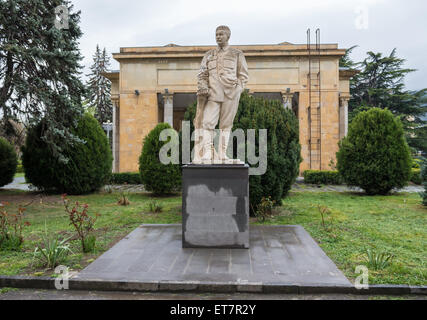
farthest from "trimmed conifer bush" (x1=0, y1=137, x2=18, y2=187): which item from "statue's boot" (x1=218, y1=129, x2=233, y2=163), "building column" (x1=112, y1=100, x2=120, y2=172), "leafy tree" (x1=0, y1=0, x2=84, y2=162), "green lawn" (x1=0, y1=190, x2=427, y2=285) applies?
"statue's boot" (x1=218, y1=129, x2=233, y2=163)

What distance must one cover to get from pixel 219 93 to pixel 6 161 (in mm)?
13964

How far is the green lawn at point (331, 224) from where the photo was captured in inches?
190

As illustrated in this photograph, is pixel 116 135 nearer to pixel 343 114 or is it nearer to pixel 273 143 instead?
pixel 343 114

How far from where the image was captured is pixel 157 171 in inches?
526

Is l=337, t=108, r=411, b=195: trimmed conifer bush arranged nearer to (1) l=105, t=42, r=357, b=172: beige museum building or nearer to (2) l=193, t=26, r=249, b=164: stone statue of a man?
(1) l=105, t=42, r=357, b=172: beige museum building

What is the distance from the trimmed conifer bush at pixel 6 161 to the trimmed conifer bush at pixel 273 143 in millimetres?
12667

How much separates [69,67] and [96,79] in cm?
3127

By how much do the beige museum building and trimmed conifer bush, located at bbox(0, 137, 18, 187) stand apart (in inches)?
305

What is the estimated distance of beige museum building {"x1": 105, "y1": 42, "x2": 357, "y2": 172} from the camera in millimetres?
21641

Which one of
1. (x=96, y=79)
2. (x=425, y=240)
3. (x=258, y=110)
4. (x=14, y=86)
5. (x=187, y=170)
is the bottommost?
(x=425, y=240)

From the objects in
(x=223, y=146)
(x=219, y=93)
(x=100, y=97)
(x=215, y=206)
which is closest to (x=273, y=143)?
(x=223, y=146)

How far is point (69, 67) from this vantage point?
38.1 feet
